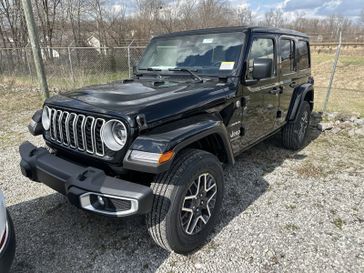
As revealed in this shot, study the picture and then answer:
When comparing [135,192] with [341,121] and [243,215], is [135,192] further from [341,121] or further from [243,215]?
[341,121]

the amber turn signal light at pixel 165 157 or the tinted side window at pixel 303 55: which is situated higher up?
the tinted side window at pixel 303 55

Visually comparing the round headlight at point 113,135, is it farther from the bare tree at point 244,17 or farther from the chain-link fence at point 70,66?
the bare tree at point 244,17

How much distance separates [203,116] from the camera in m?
2.69

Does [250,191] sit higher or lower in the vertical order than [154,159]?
lower

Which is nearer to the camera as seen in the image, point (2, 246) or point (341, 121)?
point (2, 246)

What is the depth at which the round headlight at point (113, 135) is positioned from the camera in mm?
2213

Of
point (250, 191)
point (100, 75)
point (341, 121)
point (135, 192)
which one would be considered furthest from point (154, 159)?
point (100, 75)

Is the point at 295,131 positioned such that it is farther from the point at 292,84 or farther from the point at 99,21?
the point at 99,21

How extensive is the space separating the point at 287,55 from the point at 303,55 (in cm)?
84

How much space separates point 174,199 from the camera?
2260mm

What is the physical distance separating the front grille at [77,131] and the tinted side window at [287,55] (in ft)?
9.78

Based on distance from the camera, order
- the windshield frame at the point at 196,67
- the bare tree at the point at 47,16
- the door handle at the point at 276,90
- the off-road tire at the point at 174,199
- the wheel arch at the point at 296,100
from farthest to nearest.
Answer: the bare tree at the point at 47,16, the wheel arch at the point at 296,100, the door handle at the point at 276,90, the windshield frame at the point at 196,67, the off-road tire at the point at 174,199

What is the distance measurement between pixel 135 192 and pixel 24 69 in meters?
13.5

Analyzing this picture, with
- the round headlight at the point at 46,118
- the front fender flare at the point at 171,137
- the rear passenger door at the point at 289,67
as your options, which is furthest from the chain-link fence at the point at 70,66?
the front fender flare at the point at 171,137
